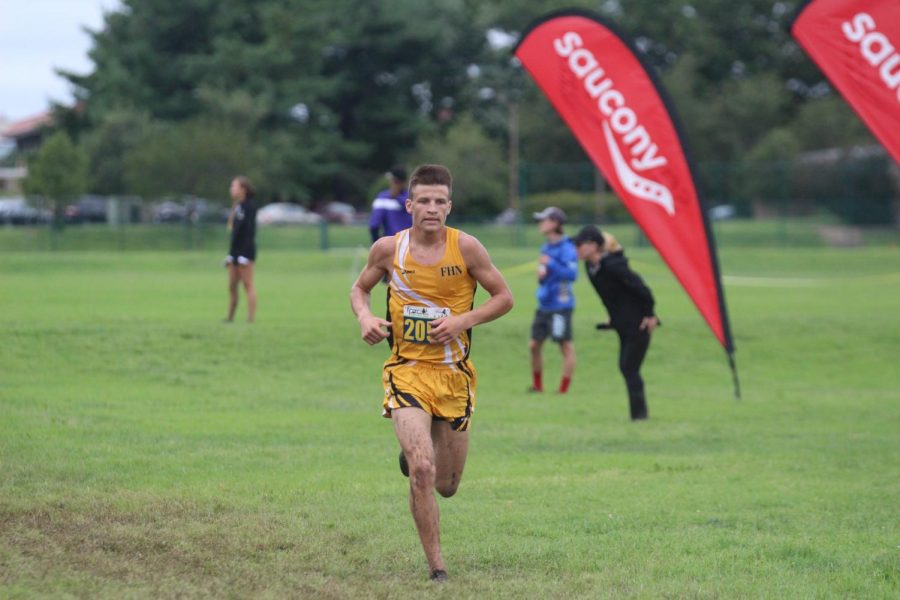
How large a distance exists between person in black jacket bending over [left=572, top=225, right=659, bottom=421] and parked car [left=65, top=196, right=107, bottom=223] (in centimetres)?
4569

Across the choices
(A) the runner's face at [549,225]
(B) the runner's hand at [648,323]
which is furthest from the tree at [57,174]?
(B) the runner's hand at [648,323]

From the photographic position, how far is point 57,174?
51125 millimetres

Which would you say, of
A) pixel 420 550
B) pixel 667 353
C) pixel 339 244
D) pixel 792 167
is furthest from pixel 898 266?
pixel 420 550

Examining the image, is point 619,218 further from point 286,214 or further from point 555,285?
point 555,285

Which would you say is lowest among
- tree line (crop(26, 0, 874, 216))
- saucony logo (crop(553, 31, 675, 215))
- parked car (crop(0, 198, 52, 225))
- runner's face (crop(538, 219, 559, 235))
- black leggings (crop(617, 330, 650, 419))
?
black leggings (crop(617, 330, 650, 419))

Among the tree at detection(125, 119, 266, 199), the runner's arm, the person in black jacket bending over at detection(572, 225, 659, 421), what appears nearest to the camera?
the runner's arm

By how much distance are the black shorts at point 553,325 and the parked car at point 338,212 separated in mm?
58562

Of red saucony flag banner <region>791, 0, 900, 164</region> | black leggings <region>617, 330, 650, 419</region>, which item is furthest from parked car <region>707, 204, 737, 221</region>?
red saucony flag banner <region>791, 0, 900, 164</region>

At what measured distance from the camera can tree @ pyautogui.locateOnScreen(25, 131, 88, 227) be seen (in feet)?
168

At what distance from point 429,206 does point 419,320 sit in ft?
1.95

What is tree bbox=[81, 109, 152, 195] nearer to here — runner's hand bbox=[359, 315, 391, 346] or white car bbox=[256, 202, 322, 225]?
white car bbox=[256, 202, 322, 225]

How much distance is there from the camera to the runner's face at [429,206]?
6.86 meters

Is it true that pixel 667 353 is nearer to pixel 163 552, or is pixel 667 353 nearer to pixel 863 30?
pixel 863 30

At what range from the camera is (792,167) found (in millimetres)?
53500
